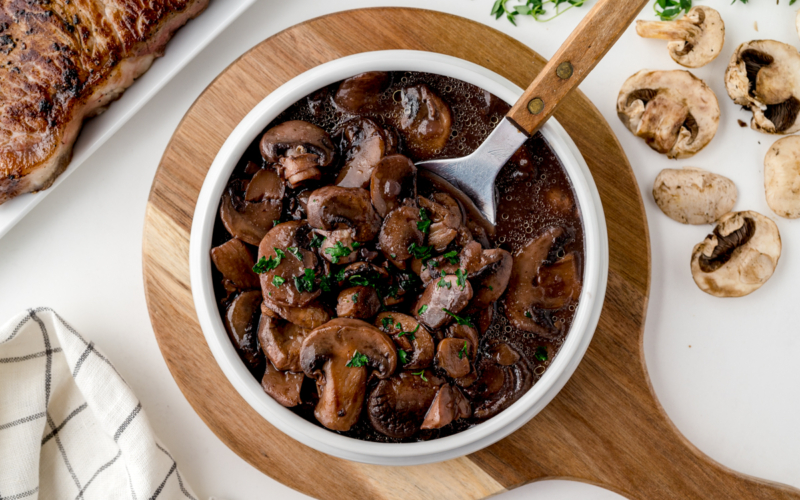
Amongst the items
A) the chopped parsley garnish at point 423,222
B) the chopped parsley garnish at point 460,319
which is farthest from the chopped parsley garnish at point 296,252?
the chopped parsley garnish at point 460,319

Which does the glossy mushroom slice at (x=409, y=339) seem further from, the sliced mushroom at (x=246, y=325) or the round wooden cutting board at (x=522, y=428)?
the round wooden cutting board at (x=522, y=428)

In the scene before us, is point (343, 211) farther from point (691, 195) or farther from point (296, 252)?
point (691, 195)

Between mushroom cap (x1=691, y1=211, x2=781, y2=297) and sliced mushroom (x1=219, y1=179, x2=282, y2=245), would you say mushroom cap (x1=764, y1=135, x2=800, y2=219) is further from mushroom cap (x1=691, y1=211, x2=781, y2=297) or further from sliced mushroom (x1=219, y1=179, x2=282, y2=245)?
sliced mushroom (x1=219, y1=179, x2=282, y2=245)

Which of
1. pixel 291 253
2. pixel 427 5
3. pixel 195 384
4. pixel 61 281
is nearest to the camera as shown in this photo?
pixel 291 253

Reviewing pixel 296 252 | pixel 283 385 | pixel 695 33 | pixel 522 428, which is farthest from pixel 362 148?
pixel 695 33

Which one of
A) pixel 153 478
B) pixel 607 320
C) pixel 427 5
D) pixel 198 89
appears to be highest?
pixel 427 5

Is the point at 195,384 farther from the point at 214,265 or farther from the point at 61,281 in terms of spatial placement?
the point at 61,281

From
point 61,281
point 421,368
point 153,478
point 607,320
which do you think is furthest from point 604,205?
Result: point 61,281
